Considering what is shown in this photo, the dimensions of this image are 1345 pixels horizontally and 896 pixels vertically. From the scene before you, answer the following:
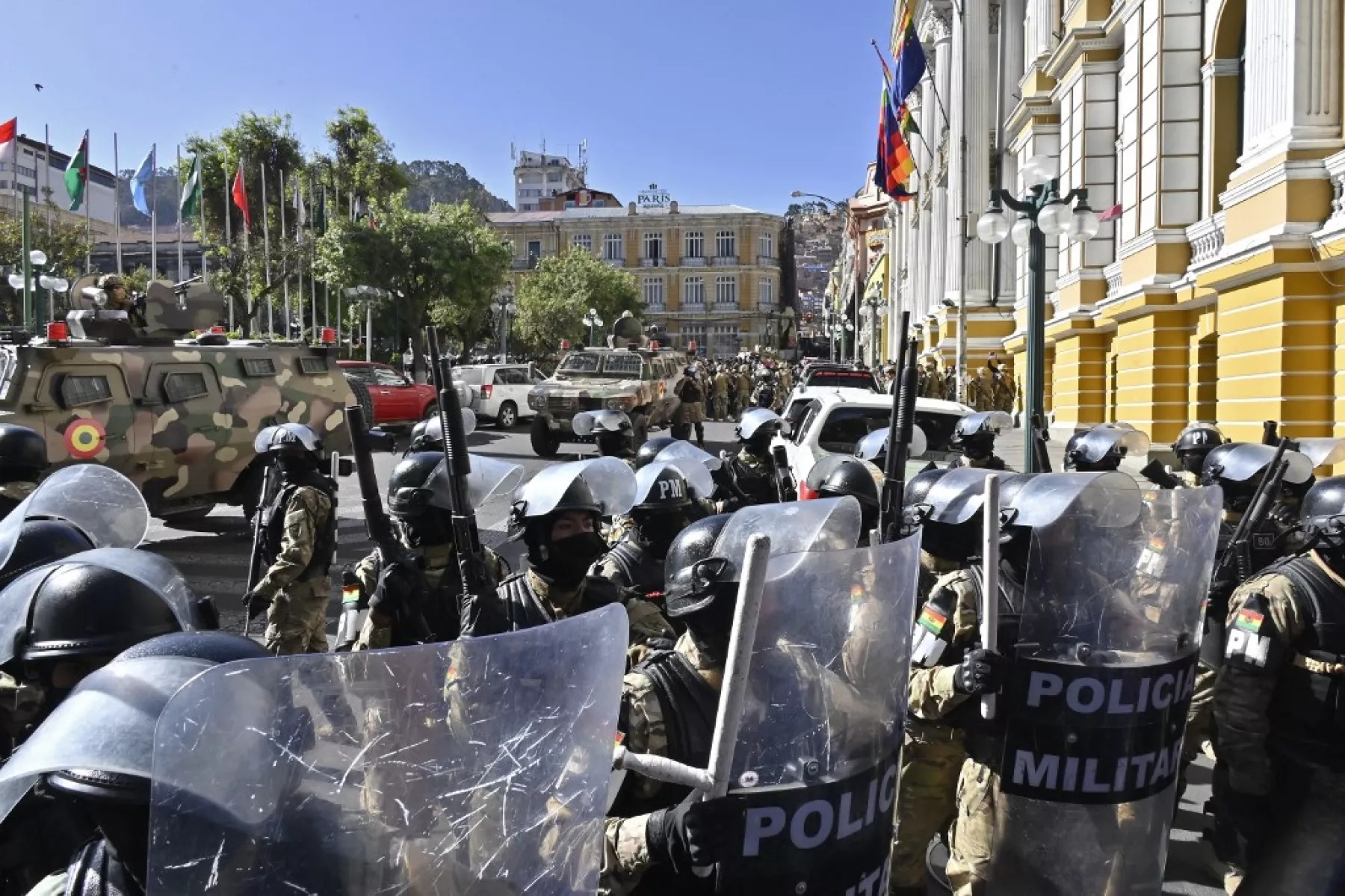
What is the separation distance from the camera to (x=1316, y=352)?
10.8 metres

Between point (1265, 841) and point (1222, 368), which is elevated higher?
point (1222, 368)

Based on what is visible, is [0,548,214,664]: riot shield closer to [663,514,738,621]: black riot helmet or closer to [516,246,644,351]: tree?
[663,514,738,621]: black riot helmet

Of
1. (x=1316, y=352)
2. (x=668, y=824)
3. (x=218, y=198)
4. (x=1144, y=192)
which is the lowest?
(x=668, y=824)

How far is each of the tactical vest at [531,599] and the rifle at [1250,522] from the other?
8.71 feet

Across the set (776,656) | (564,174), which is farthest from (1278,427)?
(564,174)

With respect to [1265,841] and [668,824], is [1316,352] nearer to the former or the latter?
[1265,841]

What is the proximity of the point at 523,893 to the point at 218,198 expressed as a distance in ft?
149

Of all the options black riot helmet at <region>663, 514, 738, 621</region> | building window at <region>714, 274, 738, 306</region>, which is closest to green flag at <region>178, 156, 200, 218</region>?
black riot helmet at <region>663, 514, 738, 621</region>

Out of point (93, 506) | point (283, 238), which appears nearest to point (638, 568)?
point (93, 506)

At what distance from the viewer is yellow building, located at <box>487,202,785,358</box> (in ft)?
264

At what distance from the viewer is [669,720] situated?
225cm

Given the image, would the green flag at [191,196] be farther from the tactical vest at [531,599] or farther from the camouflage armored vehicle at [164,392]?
the tactical vest at [531,599]

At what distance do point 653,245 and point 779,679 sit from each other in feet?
A: 265

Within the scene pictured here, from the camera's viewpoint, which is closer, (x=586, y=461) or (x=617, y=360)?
(x=586, y=461)
